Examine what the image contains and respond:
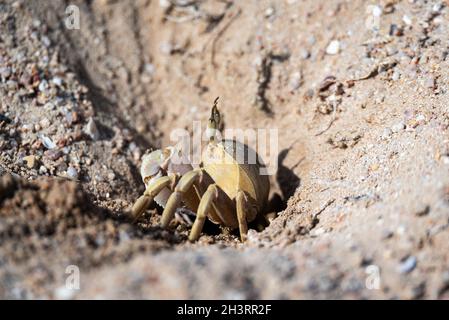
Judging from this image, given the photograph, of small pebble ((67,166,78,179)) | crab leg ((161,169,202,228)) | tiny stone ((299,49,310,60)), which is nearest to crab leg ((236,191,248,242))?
crab leg ((161,169,202,228))

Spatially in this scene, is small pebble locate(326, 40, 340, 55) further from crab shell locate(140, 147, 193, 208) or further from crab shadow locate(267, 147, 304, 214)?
crab shell locate(140, 147, 193, 208)

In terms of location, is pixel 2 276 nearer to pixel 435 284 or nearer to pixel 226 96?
pixel 435 284

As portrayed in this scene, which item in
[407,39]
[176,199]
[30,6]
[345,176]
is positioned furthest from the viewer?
[30,6]

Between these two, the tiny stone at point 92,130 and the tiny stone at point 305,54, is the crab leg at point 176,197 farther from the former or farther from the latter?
the tiny stone at point 305,54

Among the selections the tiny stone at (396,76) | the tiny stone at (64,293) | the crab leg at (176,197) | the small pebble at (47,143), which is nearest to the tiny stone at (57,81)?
the small pebble at (47,143)

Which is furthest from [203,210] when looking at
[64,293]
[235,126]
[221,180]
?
[235,126]
